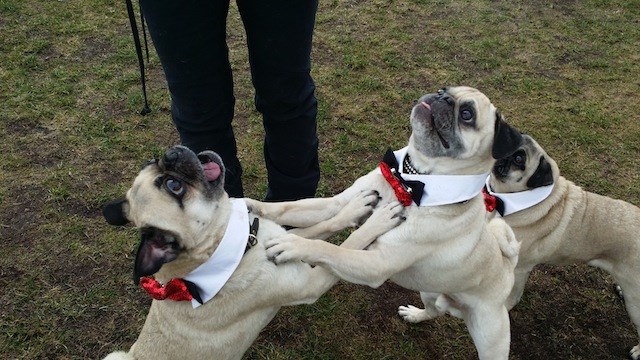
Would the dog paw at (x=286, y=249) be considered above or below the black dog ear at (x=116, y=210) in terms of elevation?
below

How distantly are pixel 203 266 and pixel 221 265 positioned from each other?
0.08 metres

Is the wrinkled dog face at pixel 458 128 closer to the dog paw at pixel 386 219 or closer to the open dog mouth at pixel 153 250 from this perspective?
the dog paw at pixel 386 219

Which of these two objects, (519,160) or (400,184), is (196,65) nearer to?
(400,184)

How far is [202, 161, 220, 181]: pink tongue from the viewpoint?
262cm

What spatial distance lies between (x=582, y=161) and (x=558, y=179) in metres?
1.40

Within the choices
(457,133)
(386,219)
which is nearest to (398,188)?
(386,219)

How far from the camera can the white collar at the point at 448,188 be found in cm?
271

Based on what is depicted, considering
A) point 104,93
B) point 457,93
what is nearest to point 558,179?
point 457,93

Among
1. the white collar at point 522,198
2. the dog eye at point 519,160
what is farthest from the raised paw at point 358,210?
the dog eye at point 519,160

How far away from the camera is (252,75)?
3.17 m

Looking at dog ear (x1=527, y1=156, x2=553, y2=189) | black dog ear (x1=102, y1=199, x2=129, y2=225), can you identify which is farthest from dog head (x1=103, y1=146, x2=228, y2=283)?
dog ear (x1=527, y1=156, x2=553, y2=189)

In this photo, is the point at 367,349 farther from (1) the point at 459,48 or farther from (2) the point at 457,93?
(1) the point at 459,48

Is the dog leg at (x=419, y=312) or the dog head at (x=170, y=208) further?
the dog leg at (x=419, y=312)

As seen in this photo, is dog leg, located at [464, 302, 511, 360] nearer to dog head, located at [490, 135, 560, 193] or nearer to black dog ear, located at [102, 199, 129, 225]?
dog head, located at [490, 135, 560, 193]
